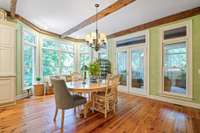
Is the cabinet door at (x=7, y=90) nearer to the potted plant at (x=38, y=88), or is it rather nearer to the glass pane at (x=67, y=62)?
the potted plant at (x=38, y=88)

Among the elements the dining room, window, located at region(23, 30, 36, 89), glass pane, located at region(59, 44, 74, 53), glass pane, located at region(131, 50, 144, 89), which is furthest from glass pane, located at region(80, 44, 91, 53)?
glass pane, located at region(131, 50, 144, 89)

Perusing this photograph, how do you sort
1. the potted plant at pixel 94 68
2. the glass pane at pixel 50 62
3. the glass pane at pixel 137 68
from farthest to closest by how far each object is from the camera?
the glass pane at pixel 50 62 → the glass pane at pixel 137 68 → the potted plant at pixel 94 68

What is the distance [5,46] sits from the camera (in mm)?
3717

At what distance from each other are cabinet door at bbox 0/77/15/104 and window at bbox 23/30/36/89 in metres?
1.09

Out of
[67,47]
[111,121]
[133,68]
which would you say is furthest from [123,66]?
[111,121]

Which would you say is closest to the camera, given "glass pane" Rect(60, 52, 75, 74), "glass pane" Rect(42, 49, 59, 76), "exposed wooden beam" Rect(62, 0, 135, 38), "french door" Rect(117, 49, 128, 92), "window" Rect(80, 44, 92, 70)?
"exposed wooden beam" Rect(62, 0, 135, 38)

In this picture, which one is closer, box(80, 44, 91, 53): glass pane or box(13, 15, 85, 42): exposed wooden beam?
box(13, 15, 85, 42): exposed wooden beam

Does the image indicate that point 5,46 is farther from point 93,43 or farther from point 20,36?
point 93,43

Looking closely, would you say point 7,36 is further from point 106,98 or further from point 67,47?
point 67,47

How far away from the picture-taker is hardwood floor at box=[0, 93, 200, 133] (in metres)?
2.45

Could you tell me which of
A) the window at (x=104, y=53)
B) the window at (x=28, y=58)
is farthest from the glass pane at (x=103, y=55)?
the window at (x=28, y=58)

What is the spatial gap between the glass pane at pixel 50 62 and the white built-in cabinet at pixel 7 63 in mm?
2148

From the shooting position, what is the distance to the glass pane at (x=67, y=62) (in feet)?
22.7

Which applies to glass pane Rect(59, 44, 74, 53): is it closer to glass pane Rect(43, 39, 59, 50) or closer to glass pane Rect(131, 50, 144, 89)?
glass pane Rect(43, 39, 59, 50)
